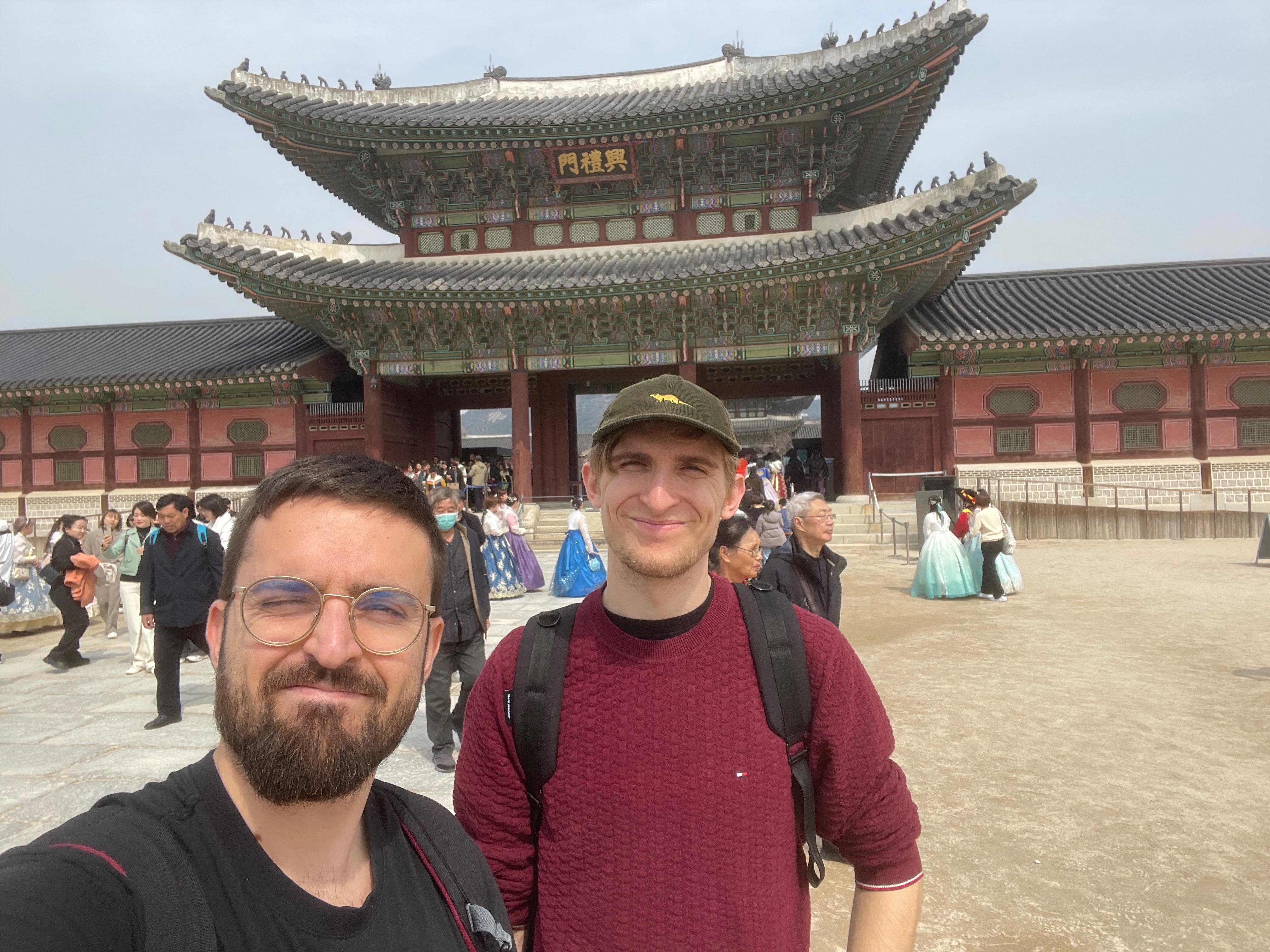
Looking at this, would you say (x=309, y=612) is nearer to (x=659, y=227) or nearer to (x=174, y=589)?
(x=174, y=589)

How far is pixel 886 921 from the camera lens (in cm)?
148

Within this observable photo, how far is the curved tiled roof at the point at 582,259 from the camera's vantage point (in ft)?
46.6

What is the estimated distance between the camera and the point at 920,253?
46.1ft

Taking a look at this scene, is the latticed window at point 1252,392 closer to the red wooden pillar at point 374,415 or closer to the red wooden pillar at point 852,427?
the red wooden pillar at point 852,427

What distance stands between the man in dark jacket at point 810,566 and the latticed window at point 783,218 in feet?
45.7

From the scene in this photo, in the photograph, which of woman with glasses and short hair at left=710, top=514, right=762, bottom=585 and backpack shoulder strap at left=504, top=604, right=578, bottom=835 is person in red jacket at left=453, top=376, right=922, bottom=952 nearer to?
backpack shoulder strap at left=504, top=604, right=578, bottom=835

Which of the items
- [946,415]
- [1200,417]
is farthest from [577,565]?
[1200,417]

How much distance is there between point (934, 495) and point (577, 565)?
623 centimetres

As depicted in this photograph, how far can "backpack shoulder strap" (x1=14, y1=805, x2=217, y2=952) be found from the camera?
86 cm

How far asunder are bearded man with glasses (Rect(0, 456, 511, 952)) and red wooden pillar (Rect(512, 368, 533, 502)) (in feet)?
49.9

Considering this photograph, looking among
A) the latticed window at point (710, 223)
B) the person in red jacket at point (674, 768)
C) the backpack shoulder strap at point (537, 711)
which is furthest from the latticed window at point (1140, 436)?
the backpack shoulder strap at point (537, 711)

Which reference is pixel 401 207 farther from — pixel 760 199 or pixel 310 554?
pixel 310 554

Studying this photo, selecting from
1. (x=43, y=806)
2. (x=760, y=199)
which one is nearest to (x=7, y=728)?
(x=43, y=806)

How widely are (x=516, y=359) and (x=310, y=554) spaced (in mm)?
16191
